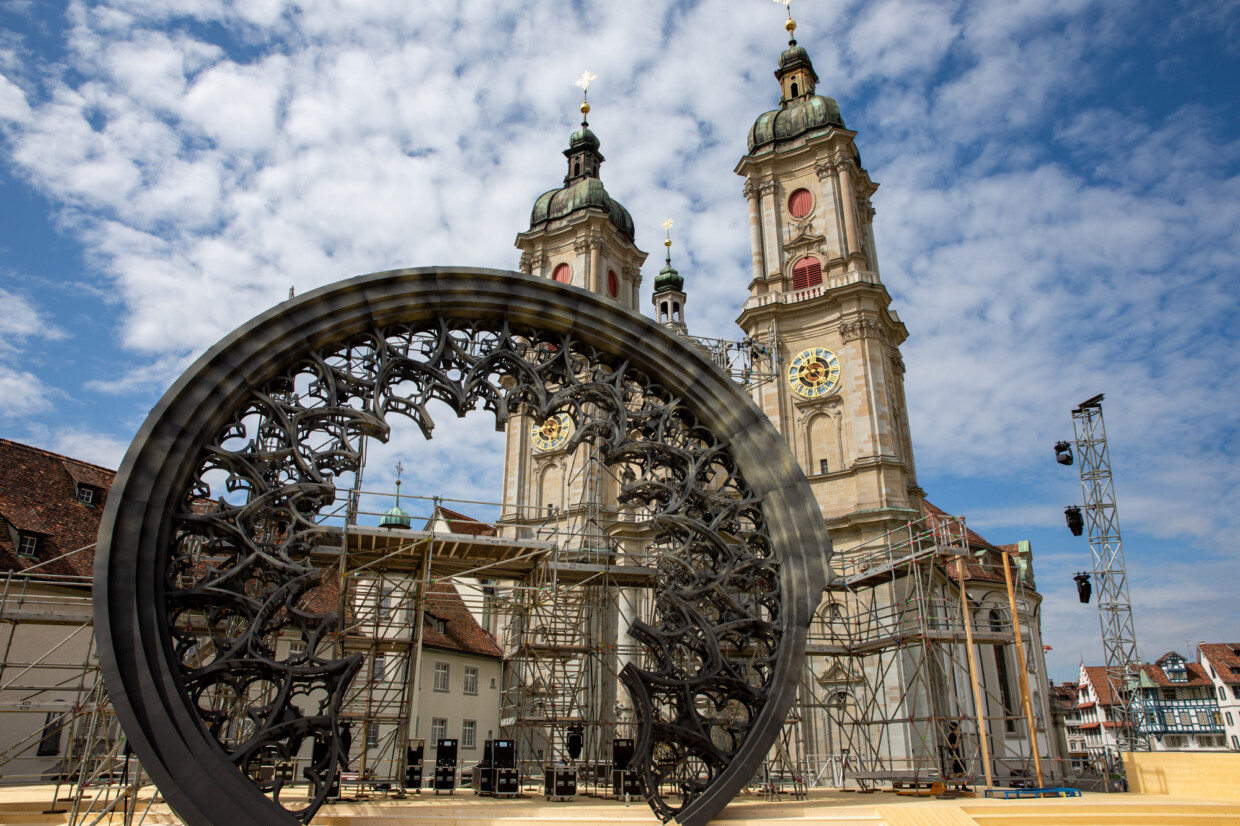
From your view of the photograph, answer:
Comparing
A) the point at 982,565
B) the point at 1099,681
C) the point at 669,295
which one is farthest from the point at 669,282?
the point at 1099,681

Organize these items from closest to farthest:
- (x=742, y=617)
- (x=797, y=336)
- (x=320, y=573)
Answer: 1. (x=320, y=573)
2. (x=742, y=617)
3. (x=797, y=336)

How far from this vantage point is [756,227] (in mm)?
36719

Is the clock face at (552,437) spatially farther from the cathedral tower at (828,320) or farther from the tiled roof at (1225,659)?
the tiled roof at (1225,659)

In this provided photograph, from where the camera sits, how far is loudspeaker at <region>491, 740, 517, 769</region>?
18688 millimetres

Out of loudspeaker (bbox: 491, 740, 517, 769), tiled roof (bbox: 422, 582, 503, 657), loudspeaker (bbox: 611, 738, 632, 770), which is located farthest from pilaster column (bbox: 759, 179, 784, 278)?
loudspeaker (bbox: 491, 740, 517, 769)

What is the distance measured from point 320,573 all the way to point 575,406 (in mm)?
4827

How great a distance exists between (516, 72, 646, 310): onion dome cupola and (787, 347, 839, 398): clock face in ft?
33.9

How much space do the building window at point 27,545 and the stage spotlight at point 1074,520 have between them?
3508cm

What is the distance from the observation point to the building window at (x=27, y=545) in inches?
881

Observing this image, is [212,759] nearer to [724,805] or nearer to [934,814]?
[724,805]

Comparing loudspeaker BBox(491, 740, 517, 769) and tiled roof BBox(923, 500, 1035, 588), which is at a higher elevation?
tiled roof BBox(923, 500, 1035, 588)

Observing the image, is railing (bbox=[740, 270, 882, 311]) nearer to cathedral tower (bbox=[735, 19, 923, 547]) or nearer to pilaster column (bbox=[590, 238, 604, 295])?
cathedral tower (bbox=[735, 19, 923, 547])

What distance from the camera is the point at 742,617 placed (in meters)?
13.8

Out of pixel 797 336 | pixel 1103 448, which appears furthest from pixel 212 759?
pixel 1103 448
